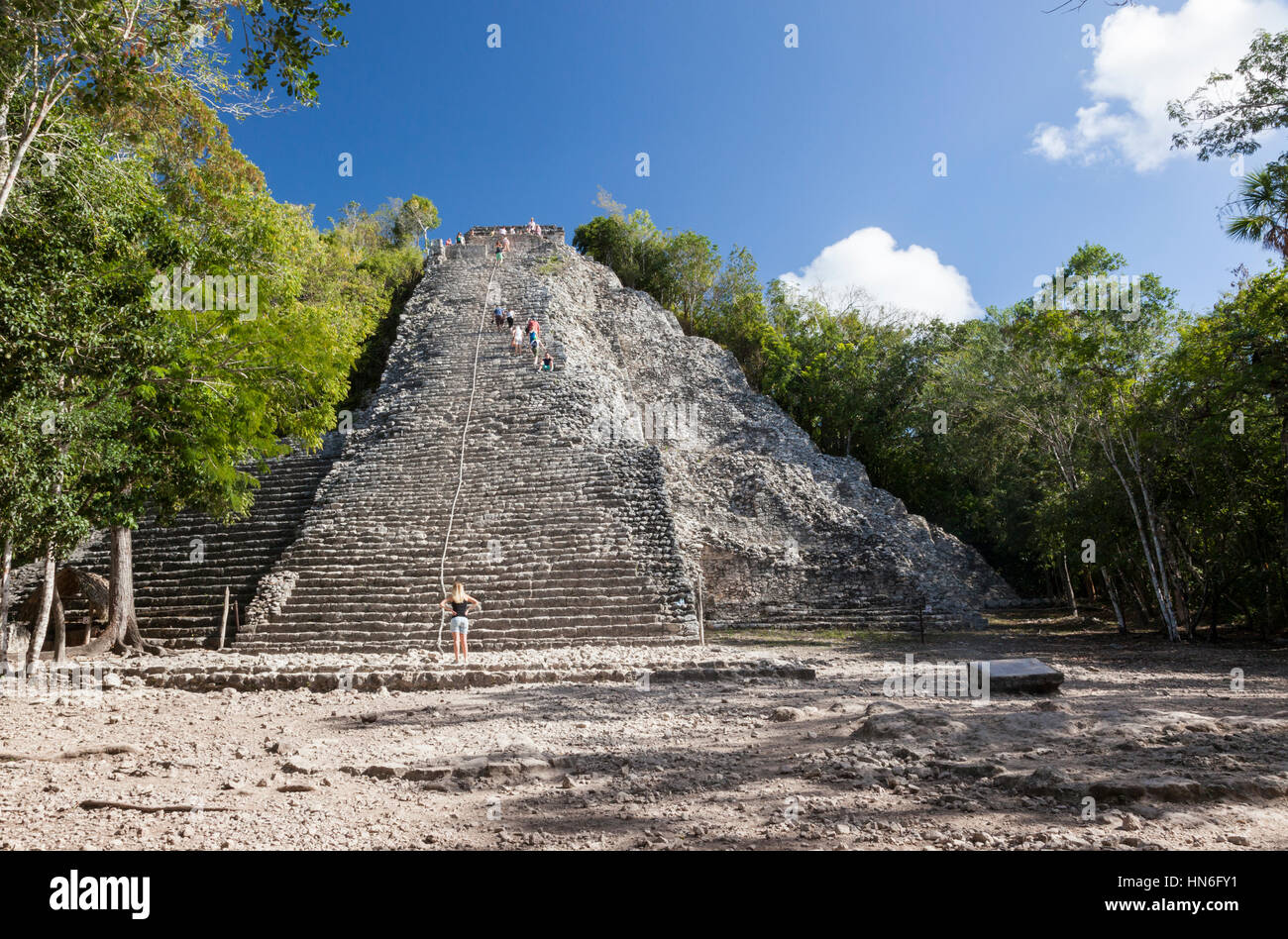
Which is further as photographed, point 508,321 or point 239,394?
point 508,321

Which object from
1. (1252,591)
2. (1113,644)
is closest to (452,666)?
(1113,644)

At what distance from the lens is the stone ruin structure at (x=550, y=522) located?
9969 millimetres

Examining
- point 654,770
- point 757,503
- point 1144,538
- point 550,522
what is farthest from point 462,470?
point 1144,538

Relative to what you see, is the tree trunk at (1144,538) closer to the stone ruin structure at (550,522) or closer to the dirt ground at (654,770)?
the stone ruin structure at (550,522)

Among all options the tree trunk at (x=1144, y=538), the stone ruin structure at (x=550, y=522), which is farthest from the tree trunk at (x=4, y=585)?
the tree trunk at (x=1144, y=538)

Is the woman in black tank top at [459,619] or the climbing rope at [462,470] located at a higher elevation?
the climbing rope at [462,470]

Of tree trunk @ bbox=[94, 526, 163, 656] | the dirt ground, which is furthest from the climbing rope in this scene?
tree trunk @ bbox=[94, 526, 163, 656]

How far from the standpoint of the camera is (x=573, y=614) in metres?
9.73

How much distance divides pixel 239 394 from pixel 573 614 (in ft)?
17.6

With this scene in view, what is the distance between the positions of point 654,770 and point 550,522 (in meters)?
7.79

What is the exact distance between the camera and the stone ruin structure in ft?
32.7

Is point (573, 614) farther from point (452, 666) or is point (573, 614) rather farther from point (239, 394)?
point (239, 394)

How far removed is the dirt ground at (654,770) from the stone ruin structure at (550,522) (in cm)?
336

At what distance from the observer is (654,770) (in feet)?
13.2
